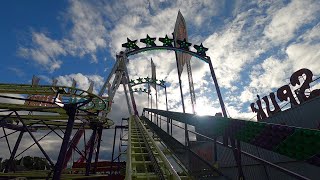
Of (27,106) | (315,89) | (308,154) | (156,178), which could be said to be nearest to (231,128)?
(308,154)

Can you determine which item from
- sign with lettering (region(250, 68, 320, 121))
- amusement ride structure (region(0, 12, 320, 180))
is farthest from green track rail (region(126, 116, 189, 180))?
sign with lettering (region(250, 68, 320, 121))

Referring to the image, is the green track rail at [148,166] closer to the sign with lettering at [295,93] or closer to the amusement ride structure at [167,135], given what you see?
the amusement ride structure at [167,135]

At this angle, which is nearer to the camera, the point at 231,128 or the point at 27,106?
the point at 231,128

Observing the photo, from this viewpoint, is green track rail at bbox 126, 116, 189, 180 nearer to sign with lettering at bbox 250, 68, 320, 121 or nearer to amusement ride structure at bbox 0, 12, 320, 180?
amusement ride structure at bbox 0, 12, 320, 180

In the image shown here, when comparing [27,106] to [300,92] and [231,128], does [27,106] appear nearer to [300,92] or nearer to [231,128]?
[231,128]

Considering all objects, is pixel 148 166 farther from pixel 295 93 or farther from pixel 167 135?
pixel 295 93

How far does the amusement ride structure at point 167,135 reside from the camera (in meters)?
2.62

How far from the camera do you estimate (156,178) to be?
5.91 metres

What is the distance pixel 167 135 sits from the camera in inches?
509

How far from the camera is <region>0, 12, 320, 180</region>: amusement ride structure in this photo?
2623mm

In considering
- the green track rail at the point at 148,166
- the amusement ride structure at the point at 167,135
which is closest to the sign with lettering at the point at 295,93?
the amusement ride structure at the point at 167,135

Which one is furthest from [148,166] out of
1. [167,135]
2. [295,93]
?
[295,93]

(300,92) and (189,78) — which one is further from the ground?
(189,78)

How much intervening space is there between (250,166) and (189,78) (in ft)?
34.4
